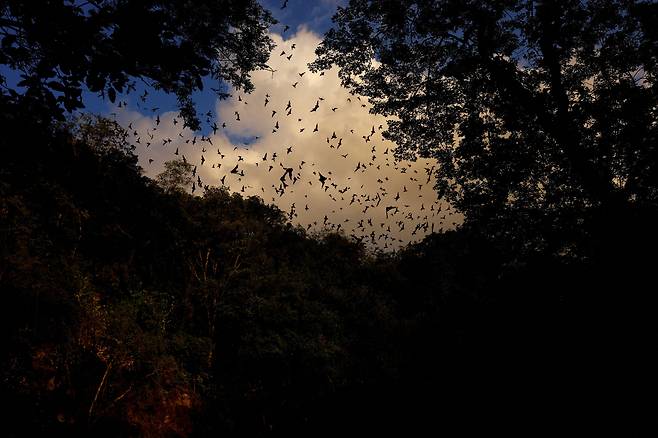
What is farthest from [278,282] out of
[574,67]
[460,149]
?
[574,67]

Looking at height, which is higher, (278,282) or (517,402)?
(278,282)

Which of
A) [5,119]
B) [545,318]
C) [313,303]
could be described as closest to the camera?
[5,119]

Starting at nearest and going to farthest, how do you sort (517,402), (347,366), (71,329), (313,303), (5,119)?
1. (5,119)
2. (517,402)
3. (71,329)
4. (347,366)
5. (313,303)

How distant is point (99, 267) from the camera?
17.9 m

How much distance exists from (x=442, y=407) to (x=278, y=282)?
12.9 metres

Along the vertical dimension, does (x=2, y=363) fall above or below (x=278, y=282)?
below

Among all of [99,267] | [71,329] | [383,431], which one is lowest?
[383,431]

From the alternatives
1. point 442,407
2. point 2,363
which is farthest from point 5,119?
point 2,363

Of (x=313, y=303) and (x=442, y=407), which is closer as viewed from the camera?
(x=442, y=407)

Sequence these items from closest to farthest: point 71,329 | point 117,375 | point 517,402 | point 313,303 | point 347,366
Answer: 1. point 517,402
2. point 71,329
3. point 117,375
4. point 347,366
5. point 313,303

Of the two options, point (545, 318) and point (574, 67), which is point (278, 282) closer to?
point (545, 318)

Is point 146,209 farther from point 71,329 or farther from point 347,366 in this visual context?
point 347,366

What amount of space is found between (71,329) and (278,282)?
10619 mm

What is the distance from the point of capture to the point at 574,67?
11.0m
